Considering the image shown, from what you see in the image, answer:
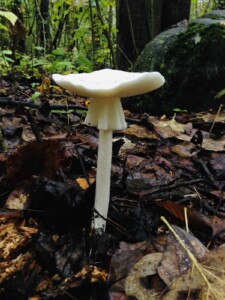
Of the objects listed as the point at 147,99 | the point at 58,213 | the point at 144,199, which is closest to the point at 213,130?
the point at 147,99

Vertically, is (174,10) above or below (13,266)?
above

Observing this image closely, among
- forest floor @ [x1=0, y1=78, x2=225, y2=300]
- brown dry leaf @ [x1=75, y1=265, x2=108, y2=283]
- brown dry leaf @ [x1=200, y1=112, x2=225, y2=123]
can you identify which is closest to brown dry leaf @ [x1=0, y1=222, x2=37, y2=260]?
forest floor @ [x1=0, y1=78, x2=225, y2=300]

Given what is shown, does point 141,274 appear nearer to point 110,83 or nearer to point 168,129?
point 110,83

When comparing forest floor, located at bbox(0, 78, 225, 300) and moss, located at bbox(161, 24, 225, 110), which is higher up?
moss, located at bbox(161, 24, 225, 110)

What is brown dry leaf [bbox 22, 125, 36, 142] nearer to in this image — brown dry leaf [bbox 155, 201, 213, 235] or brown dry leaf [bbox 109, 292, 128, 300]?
brown dry leaf [bbox 155, 201, 213, 235]

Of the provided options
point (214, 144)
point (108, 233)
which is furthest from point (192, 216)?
point (214, 144)

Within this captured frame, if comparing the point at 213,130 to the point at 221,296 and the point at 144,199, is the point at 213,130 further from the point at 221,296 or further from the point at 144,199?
the point at 221,296
